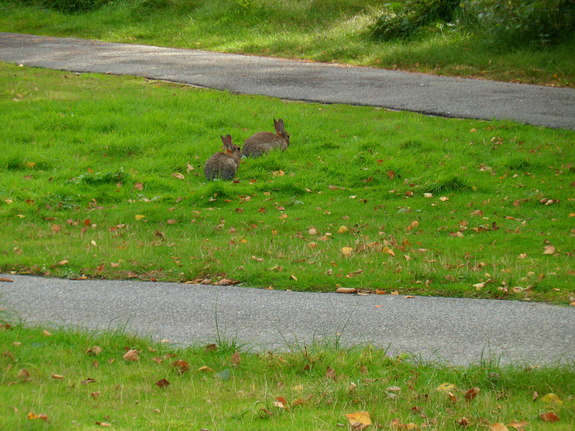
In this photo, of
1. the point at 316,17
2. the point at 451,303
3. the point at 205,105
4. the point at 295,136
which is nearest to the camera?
the point at 451,303

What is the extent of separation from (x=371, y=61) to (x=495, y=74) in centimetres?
377

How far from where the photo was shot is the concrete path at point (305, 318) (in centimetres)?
670

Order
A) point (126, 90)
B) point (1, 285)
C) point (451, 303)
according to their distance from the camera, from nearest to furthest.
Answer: point (451, 303) < point (1, 285) < point (126, 90)

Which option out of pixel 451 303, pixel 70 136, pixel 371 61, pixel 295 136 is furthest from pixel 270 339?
pixel 371 61

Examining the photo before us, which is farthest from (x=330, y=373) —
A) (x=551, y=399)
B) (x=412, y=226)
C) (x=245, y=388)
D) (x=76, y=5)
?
(x=76, y=5)

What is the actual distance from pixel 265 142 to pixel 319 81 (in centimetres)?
609

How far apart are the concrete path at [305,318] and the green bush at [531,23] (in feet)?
48.2

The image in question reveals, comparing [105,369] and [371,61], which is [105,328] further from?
[371,61]

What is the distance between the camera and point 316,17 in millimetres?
27562

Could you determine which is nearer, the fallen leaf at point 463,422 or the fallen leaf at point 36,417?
the fallen leaf at point 36,417

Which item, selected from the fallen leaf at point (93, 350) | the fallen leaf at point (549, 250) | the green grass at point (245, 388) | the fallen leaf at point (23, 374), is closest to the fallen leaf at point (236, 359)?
the green grass at point (245, 388)

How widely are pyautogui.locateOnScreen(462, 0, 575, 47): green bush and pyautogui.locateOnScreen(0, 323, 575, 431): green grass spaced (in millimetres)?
16430

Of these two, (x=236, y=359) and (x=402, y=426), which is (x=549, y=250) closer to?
(x=236, y=359)

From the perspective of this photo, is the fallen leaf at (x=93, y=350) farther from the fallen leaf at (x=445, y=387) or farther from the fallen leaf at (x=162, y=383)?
the fallen leaf at (x=445, y=387)
